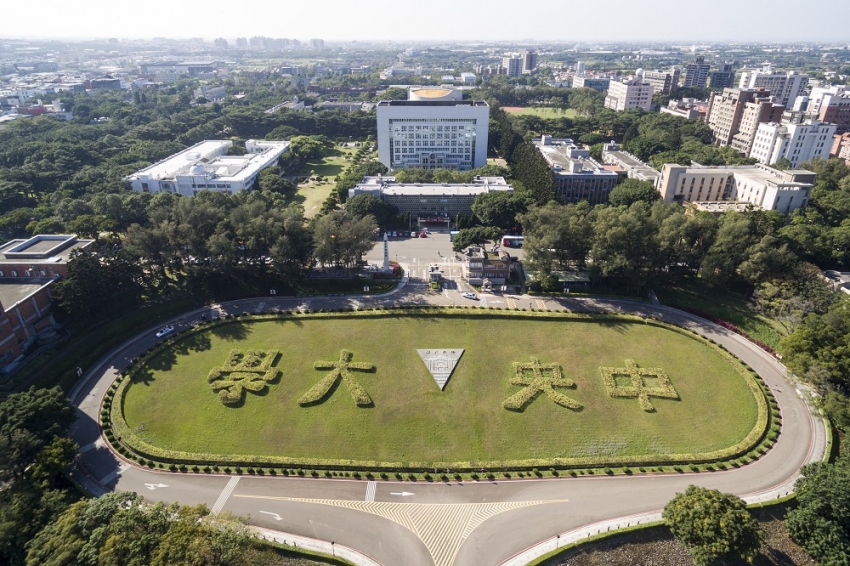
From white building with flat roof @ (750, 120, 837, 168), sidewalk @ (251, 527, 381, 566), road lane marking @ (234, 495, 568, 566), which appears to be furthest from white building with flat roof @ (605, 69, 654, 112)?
sidewalk @ (251, 527, 381, 566)

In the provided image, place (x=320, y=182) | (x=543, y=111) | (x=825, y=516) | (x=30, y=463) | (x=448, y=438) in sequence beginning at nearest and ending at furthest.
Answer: (x=825, y=516), (x=30, y=463), (x=448, y=438), (x=320, y=182), (x=543, y=111)

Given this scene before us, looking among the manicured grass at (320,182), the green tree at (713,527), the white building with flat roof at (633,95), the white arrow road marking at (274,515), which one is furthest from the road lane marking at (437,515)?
the white building with flat roof at (633,95)

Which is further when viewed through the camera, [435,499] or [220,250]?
[220,250]

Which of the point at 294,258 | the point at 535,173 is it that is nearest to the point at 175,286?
the point at 294,258

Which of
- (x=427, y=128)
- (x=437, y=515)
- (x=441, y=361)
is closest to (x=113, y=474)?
(x=437, y=515)

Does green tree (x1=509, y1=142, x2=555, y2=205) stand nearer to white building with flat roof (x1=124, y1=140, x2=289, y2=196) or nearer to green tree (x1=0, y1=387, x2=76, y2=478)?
white building with flat roof (x1=124, y1=140, x2=289, y2=196)

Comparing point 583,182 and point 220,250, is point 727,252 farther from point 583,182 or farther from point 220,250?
point 220,250
